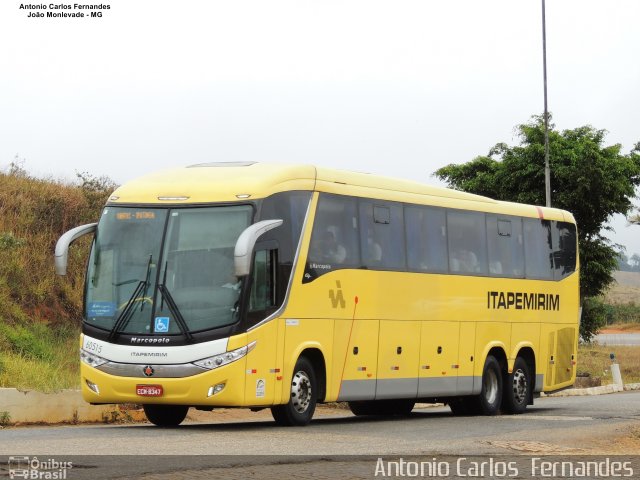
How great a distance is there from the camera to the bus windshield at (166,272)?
56.9 feet

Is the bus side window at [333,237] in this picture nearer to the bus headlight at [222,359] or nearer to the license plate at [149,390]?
the bus headlight at [222,359]

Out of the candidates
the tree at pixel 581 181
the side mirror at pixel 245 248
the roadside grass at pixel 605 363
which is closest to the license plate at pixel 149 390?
the side mirror at pixel 245 248

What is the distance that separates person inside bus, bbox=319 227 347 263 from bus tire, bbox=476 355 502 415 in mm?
5468

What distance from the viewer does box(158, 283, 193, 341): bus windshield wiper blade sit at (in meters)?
17.2

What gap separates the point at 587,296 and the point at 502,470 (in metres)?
41.6

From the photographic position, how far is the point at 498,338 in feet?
79.7

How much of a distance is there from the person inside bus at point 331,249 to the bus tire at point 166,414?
3.01 m

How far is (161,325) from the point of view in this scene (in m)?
17.4

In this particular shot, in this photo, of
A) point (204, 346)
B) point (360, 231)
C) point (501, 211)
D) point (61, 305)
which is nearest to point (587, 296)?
point (61, 305)

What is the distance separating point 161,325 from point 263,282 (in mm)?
1482

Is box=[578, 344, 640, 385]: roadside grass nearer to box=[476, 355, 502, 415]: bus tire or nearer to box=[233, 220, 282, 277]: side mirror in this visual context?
box=[476, 355, 502, 415]: bus tire

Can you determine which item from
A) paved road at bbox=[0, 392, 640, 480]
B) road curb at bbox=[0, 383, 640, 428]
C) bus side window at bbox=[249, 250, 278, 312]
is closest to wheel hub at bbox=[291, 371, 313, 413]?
paved road at bbox=[0, 392, 640, 480]

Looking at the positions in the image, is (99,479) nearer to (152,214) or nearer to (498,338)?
(152,214)

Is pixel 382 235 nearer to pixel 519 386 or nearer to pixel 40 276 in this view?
pixel 519 386
